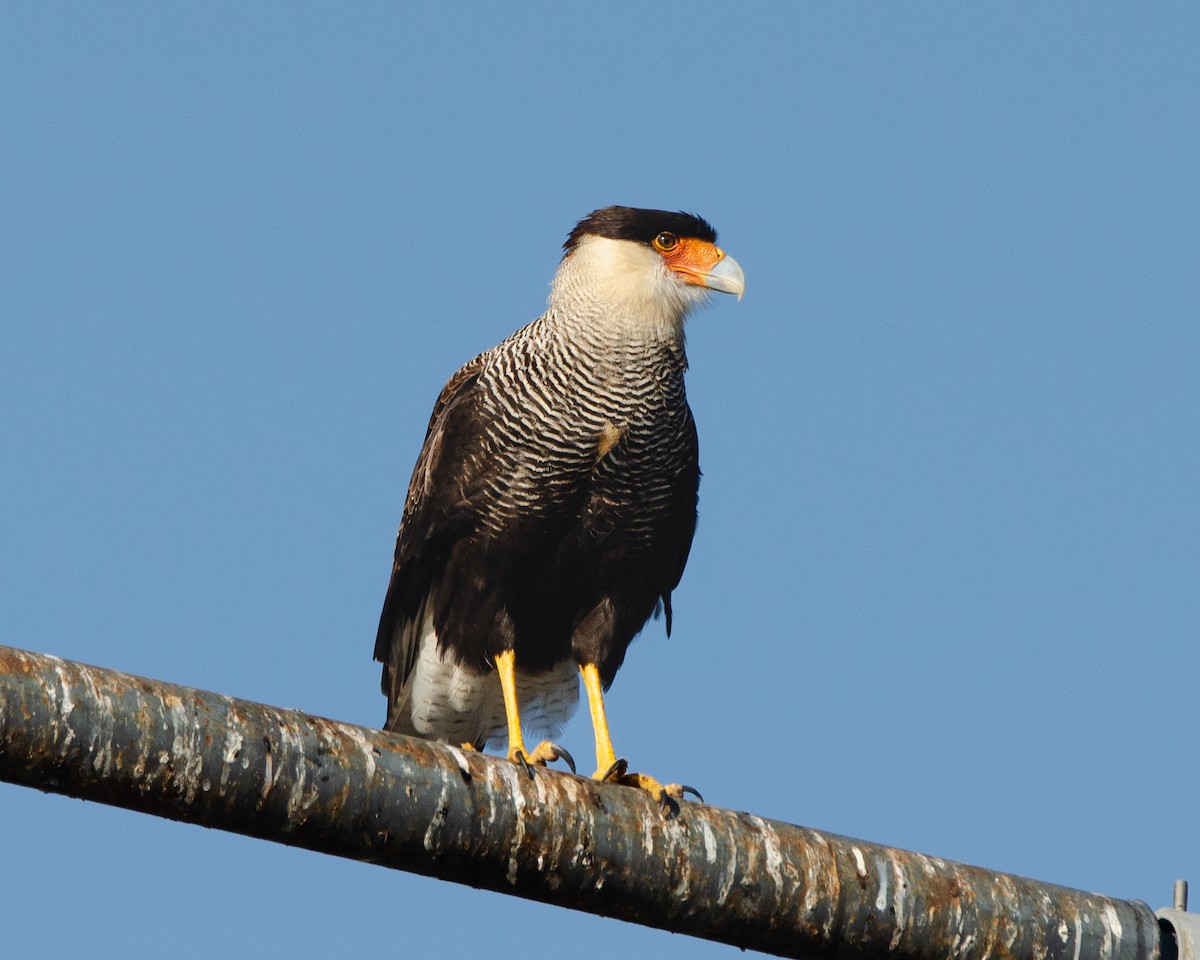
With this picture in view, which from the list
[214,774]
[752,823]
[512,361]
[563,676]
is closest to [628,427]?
[512,361]

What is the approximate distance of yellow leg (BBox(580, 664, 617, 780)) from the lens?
26.3ft

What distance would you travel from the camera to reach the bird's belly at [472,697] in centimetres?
877

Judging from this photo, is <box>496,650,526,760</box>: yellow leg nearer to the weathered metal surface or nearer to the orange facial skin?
the orange facial skin

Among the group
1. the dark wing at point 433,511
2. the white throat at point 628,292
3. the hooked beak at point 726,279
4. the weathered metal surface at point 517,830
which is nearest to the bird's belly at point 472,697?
the dark wing at point 433,511

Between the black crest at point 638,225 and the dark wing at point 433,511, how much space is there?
835 mm

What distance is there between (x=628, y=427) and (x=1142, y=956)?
3.89 m

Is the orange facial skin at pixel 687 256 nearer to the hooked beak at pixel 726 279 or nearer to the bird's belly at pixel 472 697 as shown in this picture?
the hooked beak at pixel 726 279

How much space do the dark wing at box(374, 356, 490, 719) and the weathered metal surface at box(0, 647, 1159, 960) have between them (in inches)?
136

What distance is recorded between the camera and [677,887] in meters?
4.83

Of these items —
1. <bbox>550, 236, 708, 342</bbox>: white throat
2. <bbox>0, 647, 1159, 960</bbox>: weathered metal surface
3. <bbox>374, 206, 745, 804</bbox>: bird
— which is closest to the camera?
<bbox>0, 647, 1159, 960</bbox>: weathered metal surface

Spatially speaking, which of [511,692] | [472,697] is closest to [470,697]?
[472,697]

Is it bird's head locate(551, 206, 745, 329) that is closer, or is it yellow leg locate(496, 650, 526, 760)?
yellow leg locate(496, 650, 526, 760)

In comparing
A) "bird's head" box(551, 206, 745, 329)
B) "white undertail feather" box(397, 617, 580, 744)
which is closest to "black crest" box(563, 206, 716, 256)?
"bird's head" box(551, 206, 745, 329)

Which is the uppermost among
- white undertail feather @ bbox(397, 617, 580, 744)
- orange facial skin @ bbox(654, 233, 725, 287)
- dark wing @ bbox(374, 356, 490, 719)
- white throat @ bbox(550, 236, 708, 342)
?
orange facial skin @ bbox(654, 233, 725, 287)
